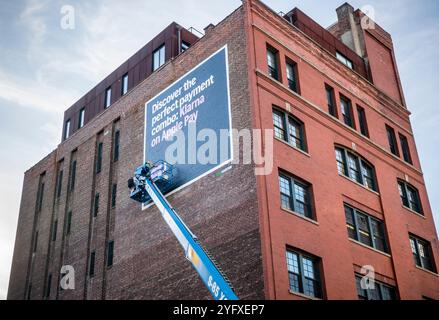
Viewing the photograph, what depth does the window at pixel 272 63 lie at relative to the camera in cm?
3381

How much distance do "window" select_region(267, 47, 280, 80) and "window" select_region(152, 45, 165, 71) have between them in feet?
27.6

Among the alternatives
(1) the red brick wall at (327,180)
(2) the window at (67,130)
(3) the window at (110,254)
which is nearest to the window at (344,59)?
(1) the red brick wall at (327,180)

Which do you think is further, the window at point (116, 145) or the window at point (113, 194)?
the window at point (116, 145)

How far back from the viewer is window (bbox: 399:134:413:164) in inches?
1629

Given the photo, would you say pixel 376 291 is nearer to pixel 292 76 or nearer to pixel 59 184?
pixel 292 76

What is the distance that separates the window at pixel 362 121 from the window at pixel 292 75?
5991mm

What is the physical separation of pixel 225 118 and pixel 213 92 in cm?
232

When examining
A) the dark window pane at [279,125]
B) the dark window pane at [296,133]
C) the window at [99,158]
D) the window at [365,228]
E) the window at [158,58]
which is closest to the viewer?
the dark window pane at [279,125]

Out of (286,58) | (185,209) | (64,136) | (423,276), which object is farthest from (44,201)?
(423,276)

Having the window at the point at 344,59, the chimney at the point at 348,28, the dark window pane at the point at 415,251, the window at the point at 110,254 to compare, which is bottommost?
the dark window pane at the point at 415,251

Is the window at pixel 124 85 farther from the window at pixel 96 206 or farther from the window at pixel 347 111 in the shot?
the window at pixel 347 111

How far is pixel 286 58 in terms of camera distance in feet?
115

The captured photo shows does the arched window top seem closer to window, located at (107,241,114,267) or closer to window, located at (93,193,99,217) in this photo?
window, located at (107,241,114,267)
